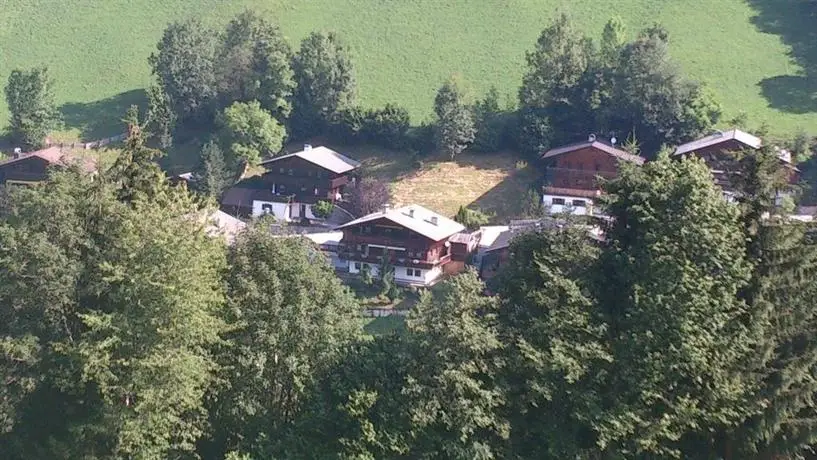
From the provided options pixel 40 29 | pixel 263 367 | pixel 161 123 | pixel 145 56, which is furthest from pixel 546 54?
pixel 40 29

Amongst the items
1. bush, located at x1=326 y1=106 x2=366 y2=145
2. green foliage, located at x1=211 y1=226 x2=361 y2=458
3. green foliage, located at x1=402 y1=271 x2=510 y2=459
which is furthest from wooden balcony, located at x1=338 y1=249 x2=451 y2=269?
green foliage, located at x1=402 y1=271 x2=510 y2=459

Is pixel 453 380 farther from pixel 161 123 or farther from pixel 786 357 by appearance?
pixel 161 123

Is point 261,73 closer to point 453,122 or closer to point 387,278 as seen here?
point 453,122

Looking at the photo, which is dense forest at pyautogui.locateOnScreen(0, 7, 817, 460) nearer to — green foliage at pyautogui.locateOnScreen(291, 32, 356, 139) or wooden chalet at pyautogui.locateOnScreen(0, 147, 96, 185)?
wooden chalet at pyautogui.locateOnScreen(0, 147, 96, 185)

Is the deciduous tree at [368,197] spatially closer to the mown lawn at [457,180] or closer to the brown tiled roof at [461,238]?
the mown lawn at [457,180]

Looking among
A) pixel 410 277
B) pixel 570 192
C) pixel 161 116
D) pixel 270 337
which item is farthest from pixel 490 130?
pixel 270 337

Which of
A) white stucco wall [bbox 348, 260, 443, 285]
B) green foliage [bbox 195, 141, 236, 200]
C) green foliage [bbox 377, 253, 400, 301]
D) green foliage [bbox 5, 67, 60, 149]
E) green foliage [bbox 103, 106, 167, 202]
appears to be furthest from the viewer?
green foliage [bbox 5, 67, 60, 149]
